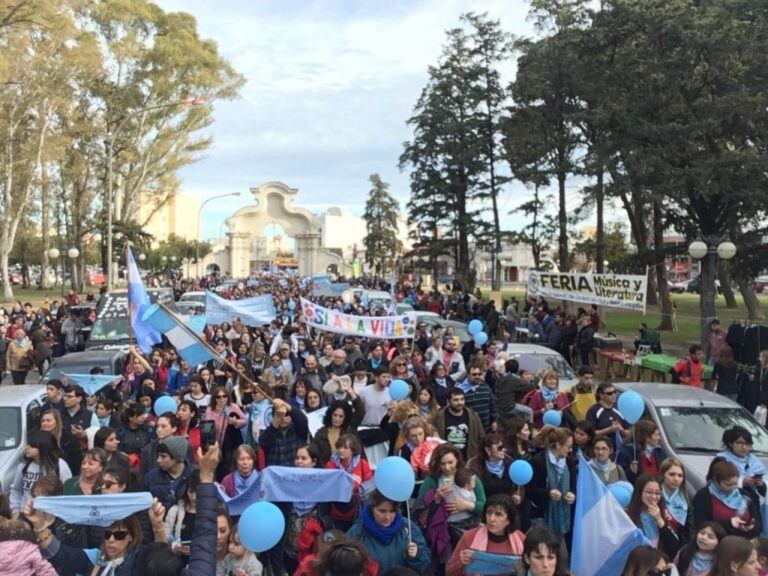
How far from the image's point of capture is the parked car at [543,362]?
13.5 m

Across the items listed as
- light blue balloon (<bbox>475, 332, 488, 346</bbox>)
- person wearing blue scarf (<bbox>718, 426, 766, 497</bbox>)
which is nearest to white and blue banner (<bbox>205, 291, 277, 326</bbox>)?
light blue balloon (<bbox>475, 332, 488, 346</bbox>)

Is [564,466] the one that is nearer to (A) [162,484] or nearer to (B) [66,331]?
(A) [162,484]

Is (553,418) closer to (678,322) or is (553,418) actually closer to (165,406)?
(165,406)

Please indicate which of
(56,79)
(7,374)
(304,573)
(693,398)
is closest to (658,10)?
(693,398)

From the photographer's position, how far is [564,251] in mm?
34281

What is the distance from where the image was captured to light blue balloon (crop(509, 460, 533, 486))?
5961mm

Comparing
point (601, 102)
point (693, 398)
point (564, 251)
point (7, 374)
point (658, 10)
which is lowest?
point (7, 374)

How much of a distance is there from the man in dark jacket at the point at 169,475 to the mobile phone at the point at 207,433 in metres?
1.95

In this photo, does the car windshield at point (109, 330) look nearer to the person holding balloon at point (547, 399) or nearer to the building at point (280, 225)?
the person holding balloon at point (547, 399)

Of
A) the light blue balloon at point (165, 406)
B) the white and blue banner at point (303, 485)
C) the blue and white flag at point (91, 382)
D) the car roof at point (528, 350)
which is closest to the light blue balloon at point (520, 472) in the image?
the white and blue banner at point (303, 485)

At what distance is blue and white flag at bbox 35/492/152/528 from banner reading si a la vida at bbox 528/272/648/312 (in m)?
13.3

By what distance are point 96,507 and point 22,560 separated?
626mm

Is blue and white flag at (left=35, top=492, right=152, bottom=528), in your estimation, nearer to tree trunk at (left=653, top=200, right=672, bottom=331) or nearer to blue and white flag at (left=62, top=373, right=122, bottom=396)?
blue and white flag at (left=62, top=373, right=122, bottom=396)

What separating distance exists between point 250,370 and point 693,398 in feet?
21.6
